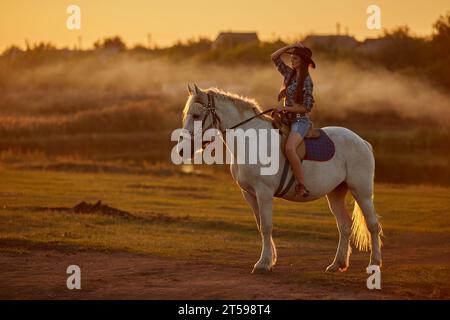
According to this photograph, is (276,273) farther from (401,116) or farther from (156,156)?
(401,116)

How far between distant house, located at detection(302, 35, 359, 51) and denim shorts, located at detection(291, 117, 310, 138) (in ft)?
190

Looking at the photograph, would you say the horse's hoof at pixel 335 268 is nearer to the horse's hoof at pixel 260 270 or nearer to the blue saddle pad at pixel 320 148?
the horse's hoof at pixel 260 270

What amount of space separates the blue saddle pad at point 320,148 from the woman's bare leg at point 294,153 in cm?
27

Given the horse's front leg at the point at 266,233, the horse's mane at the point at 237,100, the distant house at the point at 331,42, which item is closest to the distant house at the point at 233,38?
the distant house at the point at 331,42

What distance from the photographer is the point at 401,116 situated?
55688mm

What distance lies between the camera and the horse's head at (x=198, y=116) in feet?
39.2

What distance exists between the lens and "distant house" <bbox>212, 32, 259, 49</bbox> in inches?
3228

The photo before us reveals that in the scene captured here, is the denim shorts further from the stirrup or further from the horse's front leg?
the horse's front leg

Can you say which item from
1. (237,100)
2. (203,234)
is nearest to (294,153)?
(237,100)

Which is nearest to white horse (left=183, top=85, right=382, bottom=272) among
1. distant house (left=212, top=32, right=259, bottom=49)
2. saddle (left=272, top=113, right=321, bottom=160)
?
saddle (left=272, top=113, right=321, bottom=160)

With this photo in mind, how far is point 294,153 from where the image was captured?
12352mm

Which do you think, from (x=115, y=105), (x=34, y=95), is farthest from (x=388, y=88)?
(x=34, y=95)

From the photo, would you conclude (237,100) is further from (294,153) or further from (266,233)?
(266,233)
